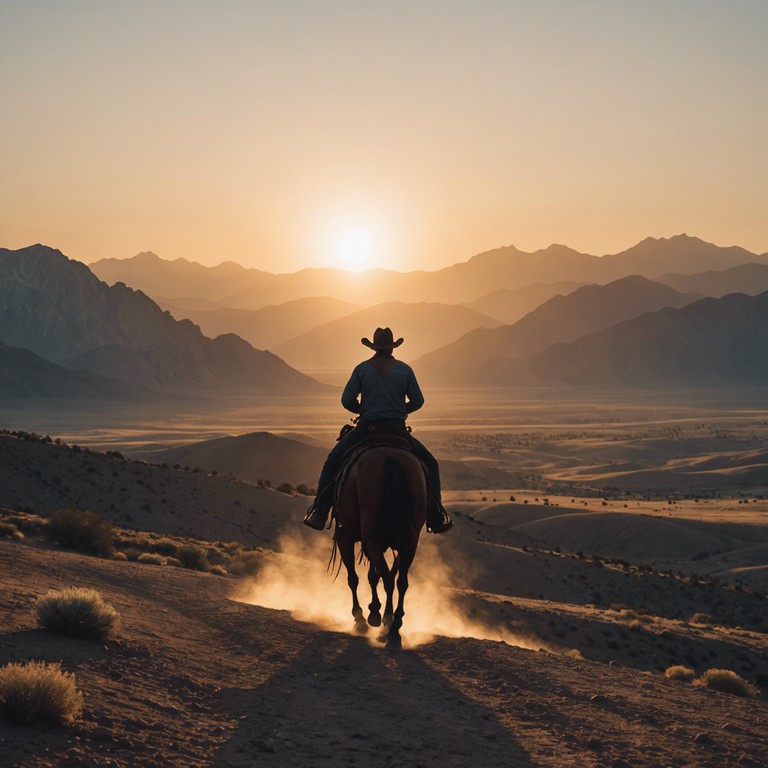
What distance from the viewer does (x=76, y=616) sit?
9078mm

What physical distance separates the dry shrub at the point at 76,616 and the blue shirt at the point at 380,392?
13.4 ft

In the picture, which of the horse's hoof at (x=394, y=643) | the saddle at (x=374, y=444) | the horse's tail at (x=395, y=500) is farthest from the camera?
the saddle at (x=374, y=444)

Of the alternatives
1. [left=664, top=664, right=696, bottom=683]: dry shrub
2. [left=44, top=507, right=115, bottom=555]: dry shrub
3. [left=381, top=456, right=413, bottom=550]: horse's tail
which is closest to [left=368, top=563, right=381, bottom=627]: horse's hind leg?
[left=381, top=456, right=413, bottom=550]: horse's tail

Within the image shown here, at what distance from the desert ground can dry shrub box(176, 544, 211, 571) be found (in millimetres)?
628

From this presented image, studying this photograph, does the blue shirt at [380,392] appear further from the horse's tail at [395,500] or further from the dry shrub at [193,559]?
the dry shrub at [193,559]

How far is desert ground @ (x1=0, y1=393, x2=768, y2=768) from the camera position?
7281mm

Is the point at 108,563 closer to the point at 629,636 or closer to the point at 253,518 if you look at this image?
the point at 629,636

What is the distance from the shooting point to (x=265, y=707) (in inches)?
320

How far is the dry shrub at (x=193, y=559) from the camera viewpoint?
67.7 ft

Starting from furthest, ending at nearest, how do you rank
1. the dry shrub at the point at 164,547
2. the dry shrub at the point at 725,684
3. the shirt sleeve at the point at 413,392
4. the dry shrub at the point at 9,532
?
the dry shrub at the point at 164,547 < the dry shrub at the point at 9,532 < the dry shrub at the point at 725,684 < the shirt sleeve at the point at 413,392

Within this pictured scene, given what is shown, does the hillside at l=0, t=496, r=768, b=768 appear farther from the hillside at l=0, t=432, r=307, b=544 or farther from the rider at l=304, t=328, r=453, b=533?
the hillside at l=0, t=432, r=307, b=544

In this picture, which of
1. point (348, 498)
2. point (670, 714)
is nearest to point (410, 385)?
point (348, 498)

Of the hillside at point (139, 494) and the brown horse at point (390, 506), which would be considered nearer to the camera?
the brown horse at point (390, 506)

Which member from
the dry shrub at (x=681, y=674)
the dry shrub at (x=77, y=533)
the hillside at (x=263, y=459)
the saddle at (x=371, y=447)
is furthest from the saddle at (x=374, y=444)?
the hillside at (x=263, y=459)
